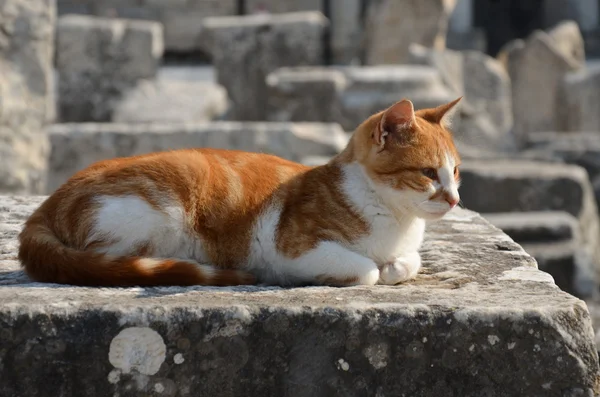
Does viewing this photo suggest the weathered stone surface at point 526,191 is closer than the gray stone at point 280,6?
Yes

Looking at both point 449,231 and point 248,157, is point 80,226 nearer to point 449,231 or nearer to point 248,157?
point 248,157

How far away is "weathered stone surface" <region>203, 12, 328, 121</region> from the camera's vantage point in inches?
334

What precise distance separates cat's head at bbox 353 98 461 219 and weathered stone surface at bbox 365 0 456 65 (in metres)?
11.4

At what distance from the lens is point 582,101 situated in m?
12.9

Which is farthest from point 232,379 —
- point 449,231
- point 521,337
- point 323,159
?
point 323,159

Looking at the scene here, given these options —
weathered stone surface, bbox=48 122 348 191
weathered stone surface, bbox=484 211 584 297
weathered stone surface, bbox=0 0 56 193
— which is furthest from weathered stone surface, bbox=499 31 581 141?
weathered stone surface, bbox=0 0 56 193

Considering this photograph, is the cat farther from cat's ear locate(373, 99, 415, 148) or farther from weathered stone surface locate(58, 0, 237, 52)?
weathered stone surface locate(58, 0, 237, 52)

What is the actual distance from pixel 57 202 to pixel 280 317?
0.78 m

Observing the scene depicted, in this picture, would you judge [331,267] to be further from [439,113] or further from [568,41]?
[568,41]

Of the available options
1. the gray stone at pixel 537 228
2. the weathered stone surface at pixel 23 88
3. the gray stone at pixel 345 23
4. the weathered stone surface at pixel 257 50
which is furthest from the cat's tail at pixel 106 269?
the gray stone at pixel 345 23

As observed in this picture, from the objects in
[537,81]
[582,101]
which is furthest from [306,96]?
[537,81]

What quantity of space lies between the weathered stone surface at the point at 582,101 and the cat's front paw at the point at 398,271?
1087 cm

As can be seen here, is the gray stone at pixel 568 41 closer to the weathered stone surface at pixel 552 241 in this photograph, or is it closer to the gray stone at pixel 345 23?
the gray stone at pixel 345 23

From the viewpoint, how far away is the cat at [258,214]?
2.29 metres
